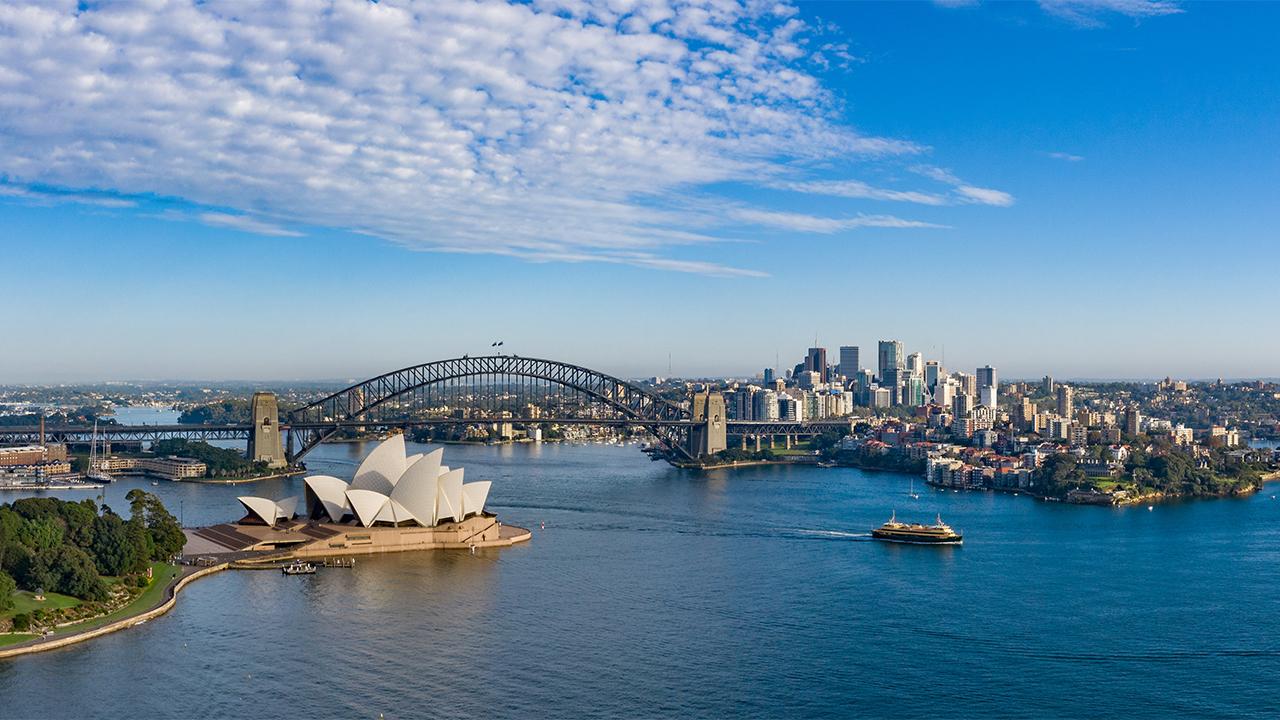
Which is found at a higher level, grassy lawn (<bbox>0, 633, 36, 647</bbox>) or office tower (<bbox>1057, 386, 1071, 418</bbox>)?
office tower (<bbox>1057, 386, 1071, 418</bbox>)

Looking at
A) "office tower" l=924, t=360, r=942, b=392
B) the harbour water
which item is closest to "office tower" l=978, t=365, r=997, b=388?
"office tower" l=924, t=360, r=942, b=392

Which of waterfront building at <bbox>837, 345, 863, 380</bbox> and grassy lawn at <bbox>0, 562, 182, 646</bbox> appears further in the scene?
waterfront building at <bbox>837, 345, 863, 380</bbox>

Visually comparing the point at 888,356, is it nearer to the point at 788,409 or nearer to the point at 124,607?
the point at 788,409

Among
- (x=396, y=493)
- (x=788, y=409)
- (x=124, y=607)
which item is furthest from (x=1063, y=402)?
(x=124, y=607)

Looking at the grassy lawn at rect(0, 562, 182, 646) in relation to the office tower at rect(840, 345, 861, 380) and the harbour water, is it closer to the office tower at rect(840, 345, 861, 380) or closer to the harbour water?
the harbour water

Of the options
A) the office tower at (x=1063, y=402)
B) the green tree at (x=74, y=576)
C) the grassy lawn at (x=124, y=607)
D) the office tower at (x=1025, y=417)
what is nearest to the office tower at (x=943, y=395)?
the office tower at (x=1063, y=402)

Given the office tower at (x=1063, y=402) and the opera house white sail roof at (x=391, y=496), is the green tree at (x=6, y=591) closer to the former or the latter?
the opera house white sail roof at (x=391, y=496)

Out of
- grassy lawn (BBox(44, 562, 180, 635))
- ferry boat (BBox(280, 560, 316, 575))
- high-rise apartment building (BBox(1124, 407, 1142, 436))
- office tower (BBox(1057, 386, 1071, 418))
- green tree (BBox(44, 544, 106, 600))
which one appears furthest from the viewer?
office tower (BBox(1057, 386, 1071, 418))

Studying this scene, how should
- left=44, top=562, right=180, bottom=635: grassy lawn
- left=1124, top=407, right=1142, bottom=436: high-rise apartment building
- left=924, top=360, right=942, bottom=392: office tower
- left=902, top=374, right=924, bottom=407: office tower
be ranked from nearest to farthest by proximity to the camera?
left=44, top=562, right=180, bottom=635: grassy lawn
left=1124, top=407, right=1142, bottom=436: high-rise apartment building
left=902, top=374, right=924, bottom=407: office tower
left=924, top=360, right=942, bottom=392: office tower
